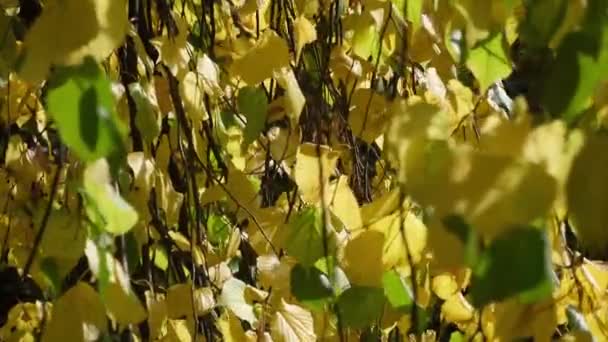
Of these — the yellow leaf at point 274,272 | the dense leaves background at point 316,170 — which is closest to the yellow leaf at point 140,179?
the dense leaves background at point 316,170

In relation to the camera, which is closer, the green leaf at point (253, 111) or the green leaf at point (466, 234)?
the green leaf at point (466, 234)

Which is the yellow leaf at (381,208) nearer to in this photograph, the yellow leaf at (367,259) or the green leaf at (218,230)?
the yellow leaf at (367,259)

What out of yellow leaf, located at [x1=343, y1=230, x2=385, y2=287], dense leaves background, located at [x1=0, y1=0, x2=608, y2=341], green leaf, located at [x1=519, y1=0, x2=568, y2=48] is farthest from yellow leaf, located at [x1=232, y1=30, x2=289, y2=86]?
green leaf, located at [x1=519, y1=0, x2=568, y2=48]

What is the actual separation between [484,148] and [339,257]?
360 mm

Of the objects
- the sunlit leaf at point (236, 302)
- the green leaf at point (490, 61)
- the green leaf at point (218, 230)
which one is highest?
the green leaf at point (490, 61)

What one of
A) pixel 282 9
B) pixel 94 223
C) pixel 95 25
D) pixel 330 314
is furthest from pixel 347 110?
pixel 95 25

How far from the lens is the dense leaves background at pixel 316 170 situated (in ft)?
1.61

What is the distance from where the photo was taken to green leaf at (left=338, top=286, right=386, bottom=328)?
80cm

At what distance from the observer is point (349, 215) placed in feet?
2.81

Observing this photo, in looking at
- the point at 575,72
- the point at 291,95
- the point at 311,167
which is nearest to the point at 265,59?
the point at 291,95

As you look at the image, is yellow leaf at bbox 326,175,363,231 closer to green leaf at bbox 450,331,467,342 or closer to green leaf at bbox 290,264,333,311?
green leaf at bbox 290,264,333,311

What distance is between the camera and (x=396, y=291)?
0.85 metres

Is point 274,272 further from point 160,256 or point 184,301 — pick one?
point 160,256

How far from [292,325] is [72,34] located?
1.40ft
